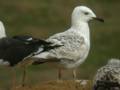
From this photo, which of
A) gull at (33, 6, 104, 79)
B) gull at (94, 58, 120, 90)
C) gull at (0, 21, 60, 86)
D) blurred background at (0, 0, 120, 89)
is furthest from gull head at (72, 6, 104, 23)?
blurred background at (0, 0, 120, 89)

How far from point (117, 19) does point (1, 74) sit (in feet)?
34.2

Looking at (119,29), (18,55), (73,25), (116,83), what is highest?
(119,29)

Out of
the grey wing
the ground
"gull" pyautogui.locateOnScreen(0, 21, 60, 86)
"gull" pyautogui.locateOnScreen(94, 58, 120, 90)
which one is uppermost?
the grey wing

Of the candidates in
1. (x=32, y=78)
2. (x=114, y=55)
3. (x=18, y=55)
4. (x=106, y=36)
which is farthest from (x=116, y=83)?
(x=106, y=36)

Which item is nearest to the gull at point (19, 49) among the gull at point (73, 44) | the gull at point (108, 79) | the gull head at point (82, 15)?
the gull at point (73, 44)

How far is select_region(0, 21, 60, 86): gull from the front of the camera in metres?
13.8

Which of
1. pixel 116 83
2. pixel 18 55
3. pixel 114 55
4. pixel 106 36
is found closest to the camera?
pixel 116 83

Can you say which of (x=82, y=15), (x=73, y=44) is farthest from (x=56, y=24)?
(x=73, y=44)

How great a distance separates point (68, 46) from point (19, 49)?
1.35m

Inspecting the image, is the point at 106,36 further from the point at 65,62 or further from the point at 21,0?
the point at 65,62

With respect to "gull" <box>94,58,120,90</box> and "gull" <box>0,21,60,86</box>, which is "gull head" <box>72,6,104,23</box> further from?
"gull" <box>94,58,120,90</box>

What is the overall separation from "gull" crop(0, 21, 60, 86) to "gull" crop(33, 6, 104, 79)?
238 mm

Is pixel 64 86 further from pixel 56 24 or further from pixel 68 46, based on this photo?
pixel 56 24

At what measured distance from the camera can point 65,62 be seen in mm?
14961
